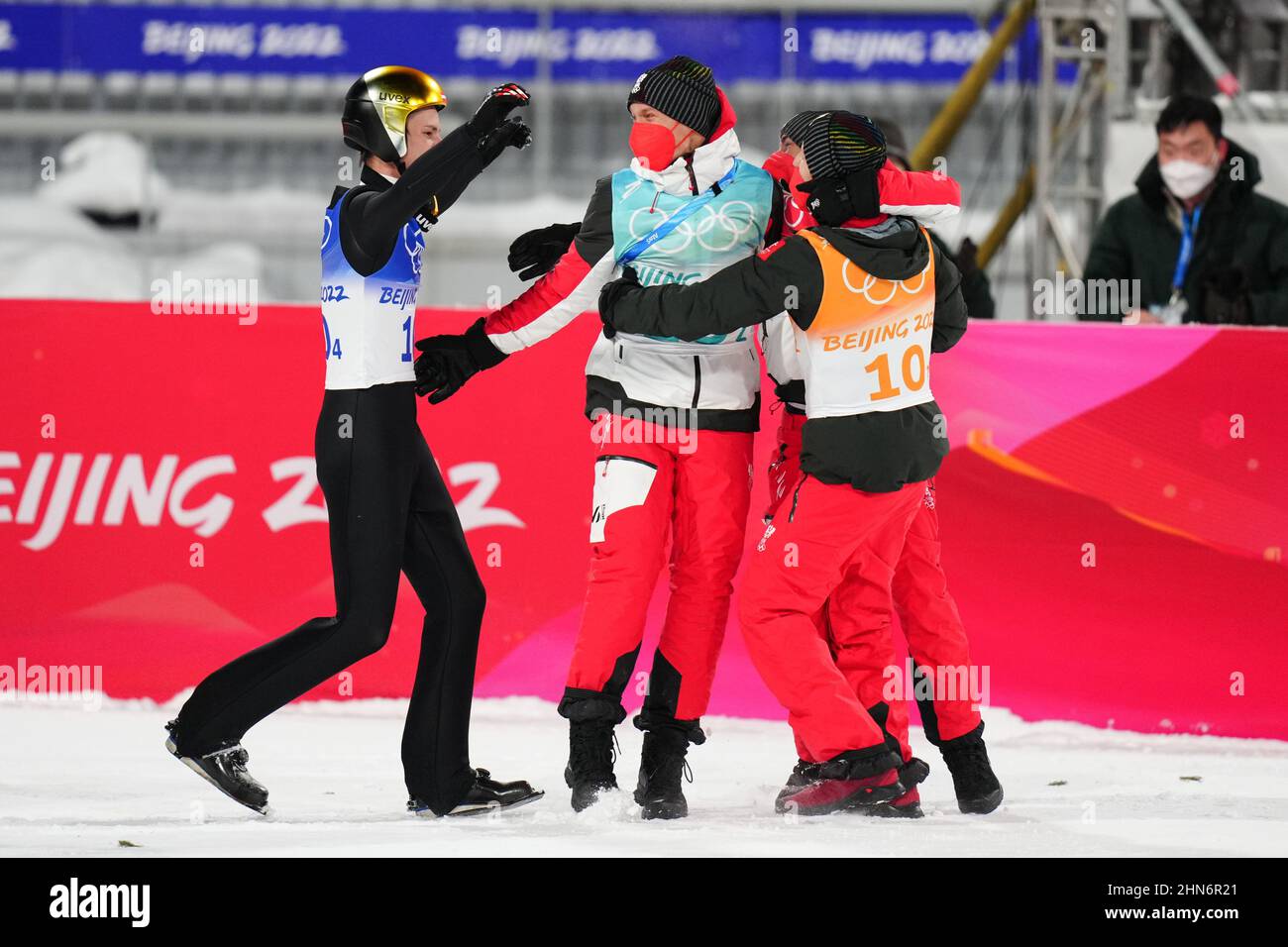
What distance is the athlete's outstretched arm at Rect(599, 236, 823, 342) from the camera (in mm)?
3744

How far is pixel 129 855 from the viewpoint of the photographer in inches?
133

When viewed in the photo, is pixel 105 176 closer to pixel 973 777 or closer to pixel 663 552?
pixel 663 552

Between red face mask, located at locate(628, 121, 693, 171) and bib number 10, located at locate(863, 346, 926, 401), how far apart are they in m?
Result: 0.69

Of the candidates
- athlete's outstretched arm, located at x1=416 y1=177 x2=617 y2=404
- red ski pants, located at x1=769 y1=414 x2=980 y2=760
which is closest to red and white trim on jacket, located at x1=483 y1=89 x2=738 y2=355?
athlete's outstretched arm, located at x1=416 y1=177 x2=617 y2=404

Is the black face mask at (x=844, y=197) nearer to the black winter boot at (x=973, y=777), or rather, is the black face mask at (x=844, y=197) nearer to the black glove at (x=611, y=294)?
the black glove at (x=611, y=294)

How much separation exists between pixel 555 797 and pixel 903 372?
1402 millimetres

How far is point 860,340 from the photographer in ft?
12.6

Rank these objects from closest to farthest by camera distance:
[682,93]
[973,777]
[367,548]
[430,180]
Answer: [430,180]
[367,548]
[682,93]
[973,777]

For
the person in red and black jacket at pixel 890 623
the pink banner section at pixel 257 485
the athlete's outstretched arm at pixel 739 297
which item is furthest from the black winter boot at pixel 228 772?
the pink banner section at pixel 257 485

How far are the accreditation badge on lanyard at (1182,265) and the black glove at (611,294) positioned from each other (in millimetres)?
2760

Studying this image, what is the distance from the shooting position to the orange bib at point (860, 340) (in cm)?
379

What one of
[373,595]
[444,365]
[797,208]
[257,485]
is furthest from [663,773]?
[257,485]
